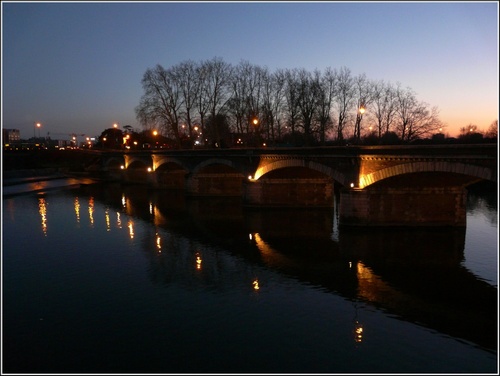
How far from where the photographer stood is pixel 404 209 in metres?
24.5

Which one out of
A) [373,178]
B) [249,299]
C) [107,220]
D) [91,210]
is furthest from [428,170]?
[91,210]

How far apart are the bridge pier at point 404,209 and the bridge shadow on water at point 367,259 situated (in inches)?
23.2

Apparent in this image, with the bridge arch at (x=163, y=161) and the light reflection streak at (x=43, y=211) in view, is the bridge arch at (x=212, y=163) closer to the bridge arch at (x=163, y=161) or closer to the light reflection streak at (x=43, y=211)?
the bridge arch at (x=163, y=161)

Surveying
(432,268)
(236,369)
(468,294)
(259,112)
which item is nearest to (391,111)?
(259,112)

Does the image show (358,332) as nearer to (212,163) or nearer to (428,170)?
(428,170)

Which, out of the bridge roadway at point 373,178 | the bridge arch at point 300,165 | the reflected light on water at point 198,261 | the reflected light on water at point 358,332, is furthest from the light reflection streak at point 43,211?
the reflected light on water at point 358,332

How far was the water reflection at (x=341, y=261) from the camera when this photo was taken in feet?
45.4

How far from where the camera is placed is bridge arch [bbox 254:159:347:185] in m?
25.9

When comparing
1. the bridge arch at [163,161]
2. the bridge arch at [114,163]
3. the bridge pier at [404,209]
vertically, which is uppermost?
the bridge arch at [163,161]

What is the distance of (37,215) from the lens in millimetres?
32375

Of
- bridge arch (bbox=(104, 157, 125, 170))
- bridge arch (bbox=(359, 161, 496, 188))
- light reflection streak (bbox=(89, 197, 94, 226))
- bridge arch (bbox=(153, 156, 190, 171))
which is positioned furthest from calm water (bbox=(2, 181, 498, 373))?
bridge arch (bbox=(104, 157, 125, 170))

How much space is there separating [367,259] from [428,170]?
5.01 m

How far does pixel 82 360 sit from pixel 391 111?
147ft

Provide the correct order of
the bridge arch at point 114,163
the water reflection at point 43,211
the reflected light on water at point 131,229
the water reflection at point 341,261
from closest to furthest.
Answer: the water reflection at point 341,261, the reflected light on water at point 131,229, the water reflection at point 43,211, the bridge arch at point 114,163
